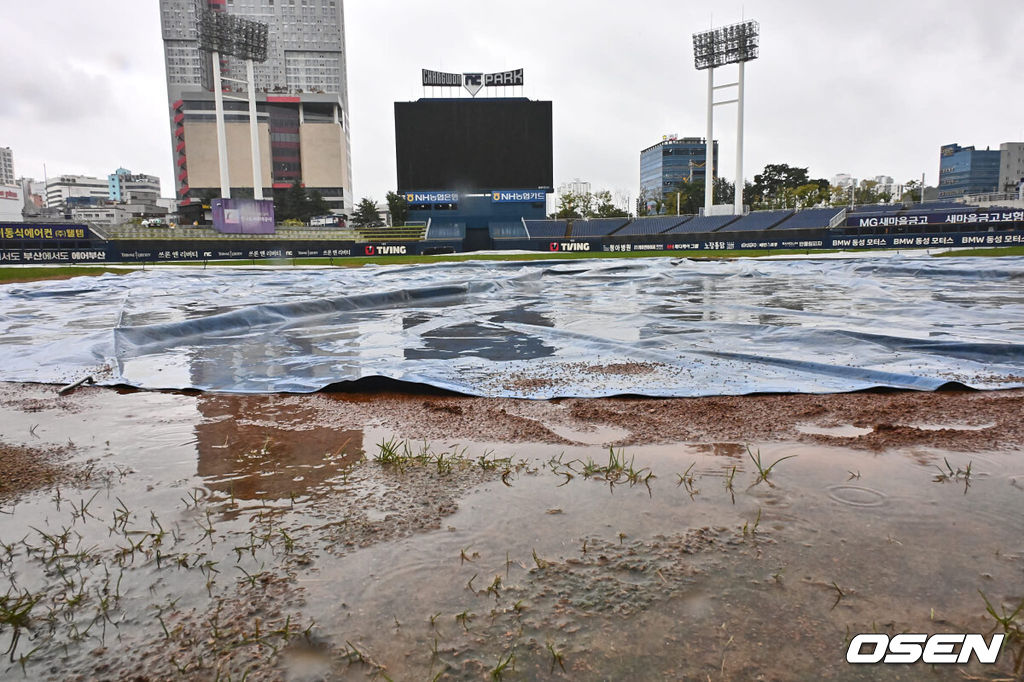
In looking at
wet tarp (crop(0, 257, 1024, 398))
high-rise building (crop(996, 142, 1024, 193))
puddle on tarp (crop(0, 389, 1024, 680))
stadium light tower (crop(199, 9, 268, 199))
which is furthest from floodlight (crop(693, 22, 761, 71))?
high-rise building (crop(996, 142, 1024, 193))

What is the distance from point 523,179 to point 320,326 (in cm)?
4222

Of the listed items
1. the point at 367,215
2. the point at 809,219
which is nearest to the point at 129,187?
the point at 367,215

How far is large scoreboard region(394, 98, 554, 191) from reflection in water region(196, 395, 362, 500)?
4517 centimetres

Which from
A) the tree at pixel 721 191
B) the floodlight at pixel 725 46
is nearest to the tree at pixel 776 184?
the tree at pixel 721 191

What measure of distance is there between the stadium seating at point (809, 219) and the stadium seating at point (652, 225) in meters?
7.16

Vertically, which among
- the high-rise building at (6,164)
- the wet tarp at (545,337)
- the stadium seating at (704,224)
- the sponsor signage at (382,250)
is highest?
the high-rise building at (6,164)

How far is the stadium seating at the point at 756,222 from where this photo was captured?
40.0 m

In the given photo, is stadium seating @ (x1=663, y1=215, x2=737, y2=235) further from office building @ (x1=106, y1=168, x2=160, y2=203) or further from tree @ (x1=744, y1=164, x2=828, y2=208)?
office building @ (x1=106, y1=168, x2=160, y2=203)

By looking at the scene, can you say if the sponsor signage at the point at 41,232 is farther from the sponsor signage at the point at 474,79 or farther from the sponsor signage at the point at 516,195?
the sponsor signage at the point at 474,79

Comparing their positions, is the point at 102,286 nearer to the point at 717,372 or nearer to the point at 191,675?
the point at 717,372

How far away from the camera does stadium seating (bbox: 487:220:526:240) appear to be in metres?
47.8

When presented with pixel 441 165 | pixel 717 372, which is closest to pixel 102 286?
pixel 717 372
